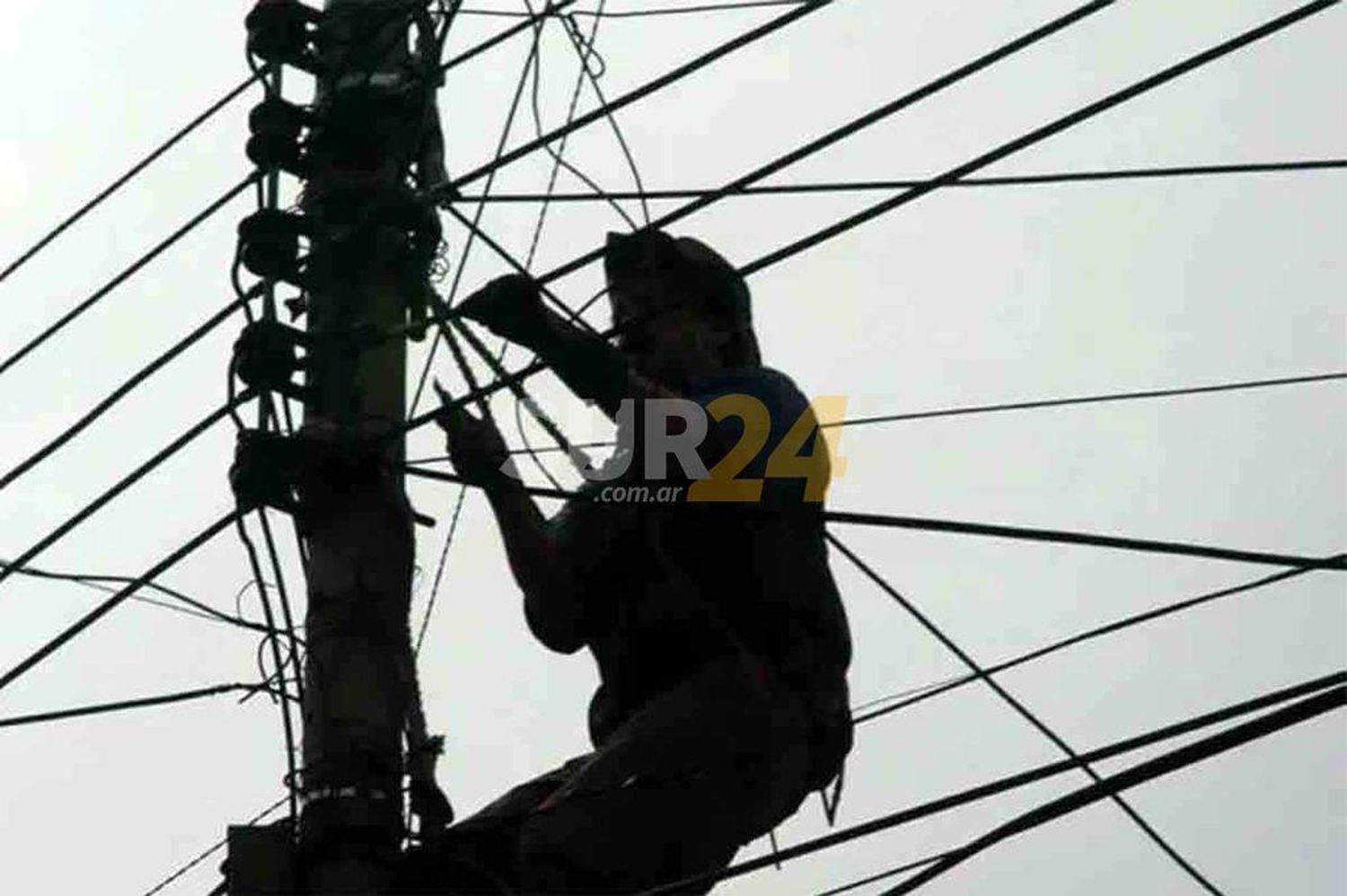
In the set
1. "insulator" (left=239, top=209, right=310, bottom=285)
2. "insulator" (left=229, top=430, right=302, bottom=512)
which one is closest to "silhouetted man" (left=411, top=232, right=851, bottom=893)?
"insulator" (left=229, top=430, right=302, bottom=512)

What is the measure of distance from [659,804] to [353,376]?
1312 millimetres

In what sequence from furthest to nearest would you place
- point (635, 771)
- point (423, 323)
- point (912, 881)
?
point (423, 323) → point (635, 771) → point (912, 881)

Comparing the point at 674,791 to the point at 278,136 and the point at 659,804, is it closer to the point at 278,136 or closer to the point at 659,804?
the point at 659,804

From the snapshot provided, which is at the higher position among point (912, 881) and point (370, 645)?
point (370, 645)

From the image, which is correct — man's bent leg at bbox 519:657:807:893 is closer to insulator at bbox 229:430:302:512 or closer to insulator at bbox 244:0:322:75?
insulator at bbox 229:430:302:512

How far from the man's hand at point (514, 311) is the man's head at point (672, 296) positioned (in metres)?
0.63

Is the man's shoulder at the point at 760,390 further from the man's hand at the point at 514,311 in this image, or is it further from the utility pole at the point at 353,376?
the utility pole at the point at 353,376

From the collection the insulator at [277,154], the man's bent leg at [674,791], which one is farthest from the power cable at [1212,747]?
the insulator at [277,154]

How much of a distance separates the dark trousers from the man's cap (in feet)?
3.30

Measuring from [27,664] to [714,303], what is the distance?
6.69 ft

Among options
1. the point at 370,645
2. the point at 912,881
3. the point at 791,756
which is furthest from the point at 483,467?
the point at 912,881

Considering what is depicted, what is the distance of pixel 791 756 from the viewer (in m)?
6.46

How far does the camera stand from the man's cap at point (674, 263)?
703 centimetres

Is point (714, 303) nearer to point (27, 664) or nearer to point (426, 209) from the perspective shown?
point (426, 209)
